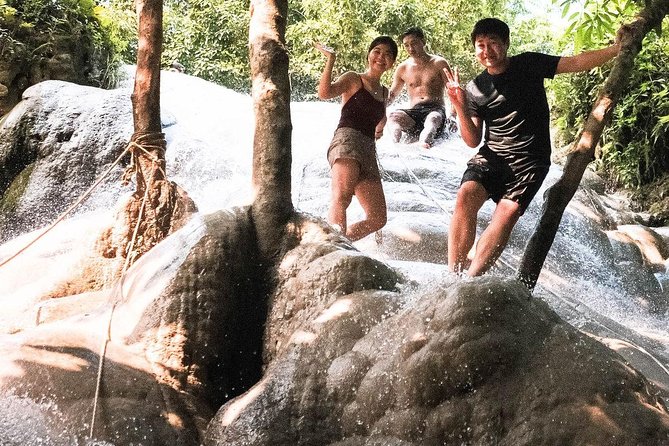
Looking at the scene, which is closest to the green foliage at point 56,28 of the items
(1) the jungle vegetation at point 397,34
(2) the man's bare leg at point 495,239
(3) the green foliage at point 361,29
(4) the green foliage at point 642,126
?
(1) the jungle vegetation at point 397,34

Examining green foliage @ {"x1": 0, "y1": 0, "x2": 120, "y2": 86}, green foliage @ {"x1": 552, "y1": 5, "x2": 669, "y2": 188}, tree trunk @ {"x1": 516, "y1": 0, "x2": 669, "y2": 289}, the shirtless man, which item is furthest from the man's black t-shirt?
green foliage @ {"x1": 0, "y1": 0, "x2": 120, "y2": 86}

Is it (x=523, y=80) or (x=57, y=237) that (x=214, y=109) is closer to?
(x=57, y=237)

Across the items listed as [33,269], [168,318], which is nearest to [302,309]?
[168,318]

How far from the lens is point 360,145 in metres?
4.86

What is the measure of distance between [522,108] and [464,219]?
726 mm

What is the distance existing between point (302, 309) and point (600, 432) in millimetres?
1626

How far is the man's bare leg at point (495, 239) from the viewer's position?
3973 millimetres

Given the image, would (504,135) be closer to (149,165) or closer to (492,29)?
(492,29)

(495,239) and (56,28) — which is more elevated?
(56,28)

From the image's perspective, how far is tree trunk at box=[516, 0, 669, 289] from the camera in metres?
3.32

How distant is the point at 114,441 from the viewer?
117 inches

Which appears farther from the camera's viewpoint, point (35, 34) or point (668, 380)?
point (35, 34)

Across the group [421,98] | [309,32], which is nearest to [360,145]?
[421,98]

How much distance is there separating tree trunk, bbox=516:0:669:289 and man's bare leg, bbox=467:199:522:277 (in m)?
0.52
